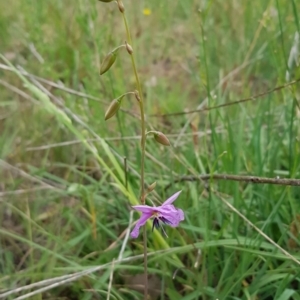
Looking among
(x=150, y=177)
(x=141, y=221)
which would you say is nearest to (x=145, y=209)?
(x=141, y=221)

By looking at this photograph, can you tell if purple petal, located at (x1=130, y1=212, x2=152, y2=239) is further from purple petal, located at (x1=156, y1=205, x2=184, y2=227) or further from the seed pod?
the seed pod

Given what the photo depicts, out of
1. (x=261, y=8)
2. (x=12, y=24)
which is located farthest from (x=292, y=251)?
(x=12, y=24)

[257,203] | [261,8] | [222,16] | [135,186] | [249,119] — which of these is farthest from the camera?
[222,16]

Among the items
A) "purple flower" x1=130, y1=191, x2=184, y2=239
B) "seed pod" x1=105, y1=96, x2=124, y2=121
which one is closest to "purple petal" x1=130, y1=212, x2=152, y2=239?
"purple flower" x1=130, y1=191, x2=184, y2=239

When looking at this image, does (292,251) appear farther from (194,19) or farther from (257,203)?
(194,19)

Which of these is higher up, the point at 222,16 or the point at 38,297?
the point at 222,16

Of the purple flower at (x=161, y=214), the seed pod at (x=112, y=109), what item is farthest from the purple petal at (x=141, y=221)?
the seed pod at (x=112, y=109)

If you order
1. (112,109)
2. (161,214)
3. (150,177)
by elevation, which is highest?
(112,109)

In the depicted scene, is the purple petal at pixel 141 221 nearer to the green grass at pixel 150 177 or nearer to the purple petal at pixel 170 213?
the purple petal at pixel 170 213

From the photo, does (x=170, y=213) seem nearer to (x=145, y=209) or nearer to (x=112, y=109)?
(x=145, y=209)
